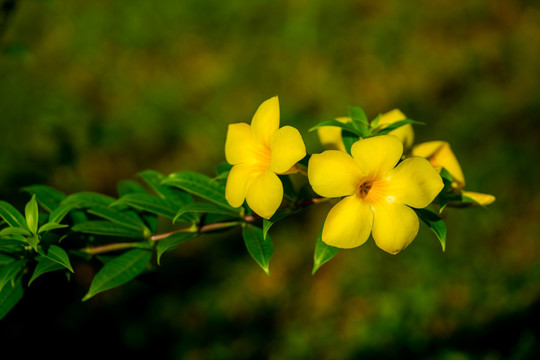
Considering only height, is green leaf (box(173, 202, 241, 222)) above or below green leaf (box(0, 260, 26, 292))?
below

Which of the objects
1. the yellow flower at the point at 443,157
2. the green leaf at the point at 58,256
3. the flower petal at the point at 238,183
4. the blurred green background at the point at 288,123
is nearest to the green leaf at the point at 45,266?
the green leaf at the point at 58,256

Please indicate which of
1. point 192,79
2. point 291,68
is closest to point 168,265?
point 192,79

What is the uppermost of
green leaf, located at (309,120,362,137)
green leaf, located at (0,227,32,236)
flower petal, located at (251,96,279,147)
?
flower petal, located at (251,96,279,147)

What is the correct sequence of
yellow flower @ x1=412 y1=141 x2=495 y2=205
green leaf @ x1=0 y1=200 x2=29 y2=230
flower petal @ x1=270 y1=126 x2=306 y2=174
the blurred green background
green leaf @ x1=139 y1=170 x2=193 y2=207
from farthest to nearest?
the blurred green background
green leaf @ x1=139 y1=170 x2=193 y2=207
yellow flower @ x1=412 y1=141 x2=495 y2=205
green leaf @ x1=0 y1=200 x2=29 y2=230
flower petal @ x1=270 y1=126 x2=306 y2=174

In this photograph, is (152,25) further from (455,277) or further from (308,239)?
(455,277)

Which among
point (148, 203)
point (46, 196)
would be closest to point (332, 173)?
point (148, 203)

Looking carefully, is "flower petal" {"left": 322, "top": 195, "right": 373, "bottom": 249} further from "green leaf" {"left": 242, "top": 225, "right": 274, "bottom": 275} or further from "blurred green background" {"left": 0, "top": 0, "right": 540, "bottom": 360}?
"blurred green background" {"left": 0, "top": 0, "right": 540, "bottom": 360}

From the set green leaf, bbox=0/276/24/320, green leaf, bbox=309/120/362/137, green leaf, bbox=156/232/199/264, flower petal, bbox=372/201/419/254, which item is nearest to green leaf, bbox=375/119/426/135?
green leaf, bbox=309/120/362/137
